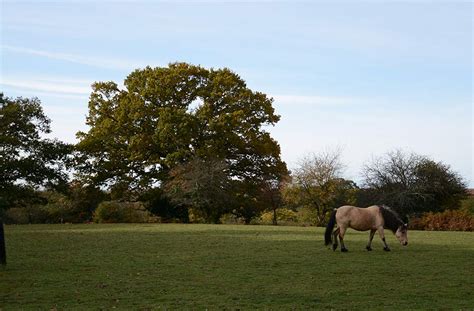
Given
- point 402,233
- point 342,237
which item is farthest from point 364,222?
point 402,233

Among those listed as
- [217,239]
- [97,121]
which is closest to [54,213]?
[97,121]

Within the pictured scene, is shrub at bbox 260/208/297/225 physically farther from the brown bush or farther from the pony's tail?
the pony's tail

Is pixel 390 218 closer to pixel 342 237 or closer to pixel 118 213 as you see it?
pixel 342 237

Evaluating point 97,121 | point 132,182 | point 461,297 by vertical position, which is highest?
point 97,121

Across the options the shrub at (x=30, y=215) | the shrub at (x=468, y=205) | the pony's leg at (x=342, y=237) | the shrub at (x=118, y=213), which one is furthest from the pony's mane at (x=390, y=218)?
the shrub at (x=30, y=215)

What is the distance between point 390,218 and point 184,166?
22.5m

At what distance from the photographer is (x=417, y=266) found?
12914 mm

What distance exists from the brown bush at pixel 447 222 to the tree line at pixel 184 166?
22.1ft

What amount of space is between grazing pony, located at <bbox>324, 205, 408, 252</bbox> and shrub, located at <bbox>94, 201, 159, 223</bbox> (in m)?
25.0

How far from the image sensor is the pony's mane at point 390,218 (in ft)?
56.5

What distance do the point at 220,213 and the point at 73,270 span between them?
27947 millimetres

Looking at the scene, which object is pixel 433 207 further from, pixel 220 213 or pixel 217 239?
pixel 217 239

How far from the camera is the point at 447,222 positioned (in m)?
33.2

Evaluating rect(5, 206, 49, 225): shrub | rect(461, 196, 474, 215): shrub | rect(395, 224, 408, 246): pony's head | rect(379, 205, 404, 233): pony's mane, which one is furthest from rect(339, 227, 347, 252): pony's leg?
rect(5, 206, 49, 225): shrub
